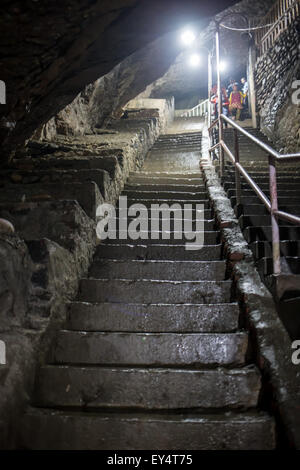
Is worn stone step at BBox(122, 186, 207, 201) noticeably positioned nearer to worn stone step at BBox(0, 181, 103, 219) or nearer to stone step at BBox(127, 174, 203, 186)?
stone step at BBox(127, 174, 203, 186)

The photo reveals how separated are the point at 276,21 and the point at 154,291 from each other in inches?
425

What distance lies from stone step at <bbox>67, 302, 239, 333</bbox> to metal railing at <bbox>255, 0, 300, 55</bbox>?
9229 mm

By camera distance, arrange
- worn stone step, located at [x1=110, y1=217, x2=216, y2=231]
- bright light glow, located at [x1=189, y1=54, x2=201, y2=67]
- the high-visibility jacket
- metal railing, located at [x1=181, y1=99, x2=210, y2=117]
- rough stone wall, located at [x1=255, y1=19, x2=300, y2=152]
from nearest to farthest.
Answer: worn stone step, located at [x1=110, y1=217, x2=216, y2=231], rough stone wall, located at [x1=255, y1=19, x2=300, y2=152], the high-visibility jacket, bright light glow, located at [x1=189, y1=54, x2=201, y2=67], metal railing, located at [x1=181, y1=99, x2=210, y2=117]

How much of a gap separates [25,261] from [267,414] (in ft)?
5.65

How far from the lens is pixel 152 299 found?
102 inches

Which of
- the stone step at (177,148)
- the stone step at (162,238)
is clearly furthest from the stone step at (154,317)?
the stone step at (177,148)

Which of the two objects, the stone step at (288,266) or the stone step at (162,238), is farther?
the stone step at (162,238)

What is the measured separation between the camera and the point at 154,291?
2.63 m

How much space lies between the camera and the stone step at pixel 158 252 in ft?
10.5

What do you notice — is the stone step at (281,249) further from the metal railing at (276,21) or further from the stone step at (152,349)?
the metal railing at (276,21)

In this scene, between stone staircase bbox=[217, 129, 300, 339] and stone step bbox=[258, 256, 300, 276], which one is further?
stone step bbox=[258, 256, 300, 276]

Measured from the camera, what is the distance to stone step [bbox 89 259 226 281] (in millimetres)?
2900

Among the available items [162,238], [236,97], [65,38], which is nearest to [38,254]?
[162,238]

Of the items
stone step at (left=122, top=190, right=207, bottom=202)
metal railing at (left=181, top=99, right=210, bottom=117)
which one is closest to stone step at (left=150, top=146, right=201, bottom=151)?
stone step at (left=122, top=190, right=207, bottom=202)
